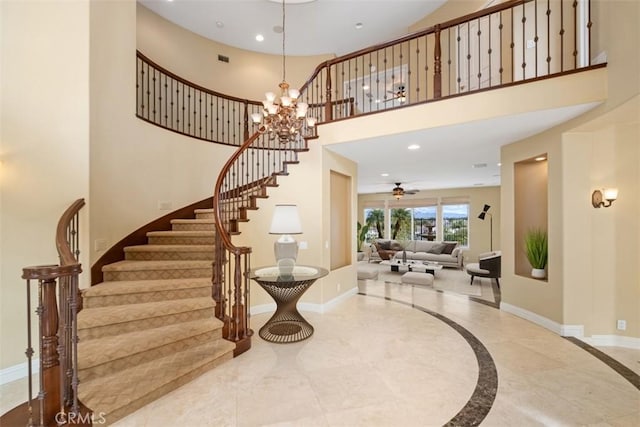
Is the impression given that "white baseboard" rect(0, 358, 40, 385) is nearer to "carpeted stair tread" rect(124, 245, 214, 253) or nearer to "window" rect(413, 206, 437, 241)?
"carpeted stair tread" rect(124, 245, 214, 253)

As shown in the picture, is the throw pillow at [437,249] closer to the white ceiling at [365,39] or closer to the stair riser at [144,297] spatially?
the white ceiling at [365,39]

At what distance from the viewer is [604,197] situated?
345 centimetres

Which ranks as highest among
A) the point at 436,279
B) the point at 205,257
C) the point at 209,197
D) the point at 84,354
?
the point at 209,197

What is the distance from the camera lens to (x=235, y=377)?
2.62 metres

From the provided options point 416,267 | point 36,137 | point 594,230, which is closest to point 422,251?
point 416,267

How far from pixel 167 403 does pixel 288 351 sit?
126 cm

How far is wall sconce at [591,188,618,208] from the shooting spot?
3379mm

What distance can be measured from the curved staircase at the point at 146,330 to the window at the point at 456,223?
915 centimetres

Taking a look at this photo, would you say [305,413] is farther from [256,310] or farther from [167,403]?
[256,310]

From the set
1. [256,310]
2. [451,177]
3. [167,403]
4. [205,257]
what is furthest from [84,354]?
[451,177]

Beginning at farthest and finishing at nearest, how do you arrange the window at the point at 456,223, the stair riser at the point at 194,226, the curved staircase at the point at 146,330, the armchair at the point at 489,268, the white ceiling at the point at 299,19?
the window at the point at 456,223 → the armchair at the point at 489,268 → the white ceiling at the point at 299,19 → the stair riser at the point at 194,226 → the curved staircase at the point at 146,330

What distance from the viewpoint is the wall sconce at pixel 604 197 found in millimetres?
3379

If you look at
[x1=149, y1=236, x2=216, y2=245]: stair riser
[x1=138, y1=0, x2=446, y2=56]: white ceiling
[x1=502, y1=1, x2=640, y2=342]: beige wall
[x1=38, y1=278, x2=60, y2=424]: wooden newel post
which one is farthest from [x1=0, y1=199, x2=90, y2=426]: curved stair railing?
[x1=138, y1=0, x2=446, y2=56]: white ceiling

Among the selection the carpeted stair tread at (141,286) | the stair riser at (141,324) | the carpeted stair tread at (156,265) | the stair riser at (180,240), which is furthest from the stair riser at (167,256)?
the stair riser at (141,324)
